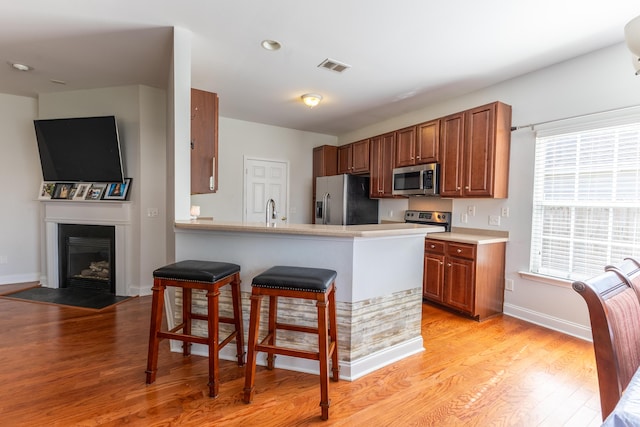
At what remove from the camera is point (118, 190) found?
3711 mm

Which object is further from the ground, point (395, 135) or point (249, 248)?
point (395, 135)

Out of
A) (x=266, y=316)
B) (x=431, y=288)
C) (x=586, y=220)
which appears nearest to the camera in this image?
(x=266, y=316)

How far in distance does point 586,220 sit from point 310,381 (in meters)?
2.74

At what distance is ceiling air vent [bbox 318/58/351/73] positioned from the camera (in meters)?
2.88

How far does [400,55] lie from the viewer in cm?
274

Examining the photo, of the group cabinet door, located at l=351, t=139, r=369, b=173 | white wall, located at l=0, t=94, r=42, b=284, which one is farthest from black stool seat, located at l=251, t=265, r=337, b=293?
white wall, located at l=0, t=94, r=42, b=284

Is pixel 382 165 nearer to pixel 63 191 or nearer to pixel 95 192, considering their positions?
pixel 95 192

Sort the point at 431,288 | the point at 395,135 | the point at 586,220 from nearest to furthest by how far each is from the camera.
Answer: the point at 586,220 → the point at 431,288 → the point at 395,135

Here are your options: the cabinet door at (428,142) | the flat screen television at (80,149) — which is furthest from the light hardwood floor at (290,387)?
the cabinet door at (428,142)

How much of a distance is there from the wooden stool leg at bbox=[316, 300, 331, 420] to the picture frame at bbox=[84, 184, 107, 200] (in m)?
3.53

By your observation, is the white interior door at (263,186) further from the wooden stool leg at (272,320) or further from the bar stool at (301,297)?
the bar stool at (301,297)

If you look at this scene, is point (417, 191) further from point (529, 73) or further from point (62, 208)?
point (62, 208)

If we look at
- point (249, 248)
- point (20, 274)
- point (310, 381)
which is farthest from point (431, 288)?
point (20, 274)

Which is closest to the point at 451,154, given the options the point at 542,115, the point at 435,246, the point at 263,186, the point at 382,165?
the point at 542,115
